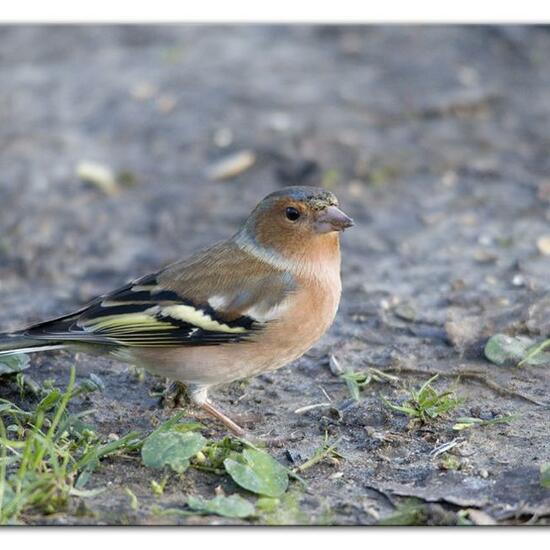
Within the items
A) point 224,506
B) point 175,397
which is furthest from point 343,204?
point 224,506

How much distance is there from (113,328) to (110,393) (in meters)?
0.53

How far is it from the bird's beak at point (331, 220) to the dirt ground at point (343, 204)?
2.97 feet

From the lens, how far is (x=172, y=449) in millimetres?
4699

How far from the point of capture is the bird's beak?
5.52 metres

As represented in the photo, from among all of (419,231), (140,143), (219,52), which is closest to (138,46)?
(219,52)

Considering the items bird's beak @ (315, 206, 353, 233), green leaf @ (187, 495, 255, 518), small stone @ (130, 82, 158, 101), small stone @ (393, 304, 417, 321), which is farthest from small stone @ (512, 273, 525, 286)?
small stone @ (130, 82, 158, 101)

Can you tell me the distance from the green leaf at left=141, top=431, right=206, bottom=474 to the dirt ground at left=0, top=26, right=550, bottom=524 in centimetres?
10

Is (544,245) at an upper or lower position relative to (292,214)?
lower

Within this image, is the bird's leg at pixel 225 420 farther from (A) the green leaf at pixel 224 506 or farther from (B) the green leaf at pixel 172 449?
(A) the green leaf at pixel 224 506

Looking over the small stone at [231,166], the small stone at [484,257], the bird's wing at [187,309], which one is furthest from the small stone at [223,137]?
the bird's wing at [187,309]

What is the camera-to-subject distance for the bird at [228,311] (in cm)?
530

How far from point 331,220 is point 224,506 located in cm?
182

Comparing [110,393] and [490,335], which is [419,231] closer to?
[490,335]

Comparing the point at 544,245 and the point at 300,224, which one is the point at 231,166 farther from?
the point at 300,224
